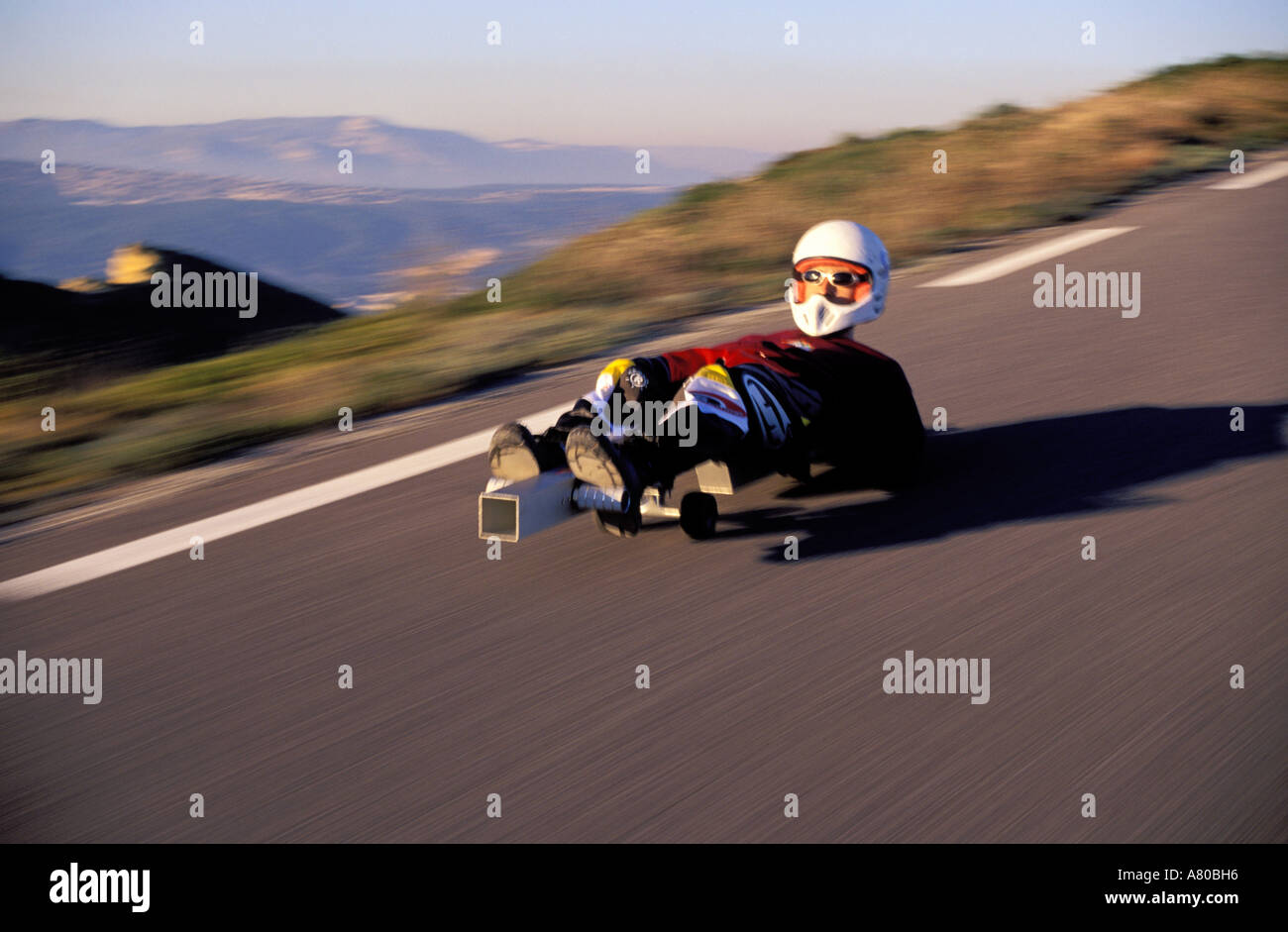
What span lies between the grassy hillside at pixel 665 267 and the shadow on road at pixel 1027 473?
265 cm

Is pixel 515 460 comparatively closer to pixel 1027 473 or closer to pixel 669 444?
pixel 669 444

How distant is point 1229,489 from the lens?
491cm

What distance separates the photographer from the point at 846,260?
4.90 m

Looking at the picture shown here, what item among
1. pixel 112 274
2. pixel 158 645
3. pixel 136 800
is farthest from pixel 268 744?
pixel 112 274

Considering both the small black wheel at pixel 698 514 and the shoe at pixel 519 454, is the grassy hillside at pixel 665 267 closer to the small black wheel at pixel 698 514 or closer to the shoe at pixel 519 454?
the shoe at pixel 519 454

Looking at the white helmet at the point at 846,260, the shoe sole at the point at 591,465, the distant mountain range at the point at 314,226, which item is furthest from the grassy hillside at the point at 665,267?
the shoe sole at the point at 591,465

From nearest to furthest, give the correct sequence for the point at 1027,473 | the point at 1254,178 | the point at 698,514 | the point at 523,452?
the point at 523,452 < the point at 698,514 < the point at 1027,473 < the point at 1254,178

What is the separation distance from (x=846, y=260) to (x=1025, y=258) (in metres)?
4.67

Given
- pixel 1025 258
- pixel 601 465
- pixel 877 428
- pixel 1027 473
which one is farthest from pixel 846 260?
pixel 1025 258

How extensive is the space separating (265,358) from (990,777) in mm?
7511

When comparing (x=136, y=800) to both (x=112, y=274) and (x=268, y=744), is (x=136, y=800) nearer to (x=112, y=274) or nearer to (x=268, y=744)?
(x=268, y=744)

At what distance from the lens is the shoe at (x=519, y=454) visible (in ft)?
13.8

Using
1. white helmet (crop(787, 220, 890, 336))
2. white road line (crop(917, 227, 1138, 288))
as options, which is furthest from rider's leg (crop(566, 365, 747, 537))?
white road line (crop(917, 227, 1138, 288))

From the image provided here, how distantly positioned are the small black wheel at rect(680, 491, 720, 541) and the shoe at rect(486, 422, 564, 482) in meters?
0.51
